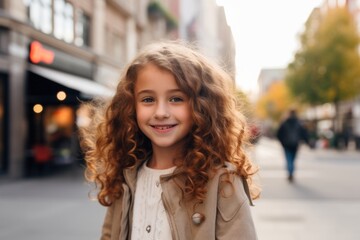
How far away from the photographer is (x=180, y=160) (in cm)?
188

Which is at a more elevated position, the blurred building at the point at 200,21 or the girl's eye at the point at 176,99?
the blurred building at the point at 200,21

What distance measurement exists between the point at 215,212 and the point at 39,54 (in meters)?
12.2

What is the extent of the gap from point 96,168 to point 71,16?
47.9 feet

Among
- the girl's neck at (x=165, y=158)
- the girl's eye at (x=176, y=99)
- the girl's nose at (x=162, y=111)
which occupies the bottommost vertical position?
the girl's neck at (x=165, y=158)

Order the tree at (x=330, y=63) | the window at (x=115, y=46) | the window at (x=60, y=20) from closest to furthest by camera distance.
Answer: the window at (x=60, y=20)
the window at (x=115, y=46)
the tree at (x=330, y=63)

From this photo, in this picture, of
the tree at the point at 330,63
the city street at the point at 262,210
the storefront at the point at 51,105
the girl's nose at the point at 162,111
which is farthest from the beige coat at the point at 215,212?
the tree at the point at 330,63

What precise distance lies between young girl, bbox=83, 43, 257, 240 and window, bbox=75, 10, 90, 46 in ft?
50.0

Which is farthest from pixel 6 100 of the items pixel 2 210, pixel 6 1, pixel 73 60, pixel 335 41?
pixel 335 41

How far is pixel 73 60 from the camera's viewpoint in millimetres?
15867

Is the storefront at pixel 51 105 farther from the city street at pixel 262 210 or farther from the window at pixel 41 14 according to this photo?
the city street at pixel 262 210

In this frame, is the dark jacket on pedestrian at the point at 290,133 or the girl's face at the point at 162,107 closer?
the girl's face at the point at 162,107

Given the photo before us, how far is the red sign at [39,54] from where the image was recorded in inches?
497

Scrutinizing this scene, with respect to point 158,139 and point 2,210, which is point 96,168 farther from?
point 2,210

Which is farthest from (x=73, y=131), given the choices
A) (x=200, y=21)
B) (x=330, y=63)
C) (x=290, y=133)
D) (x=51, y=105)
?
(x=200, y=21)
